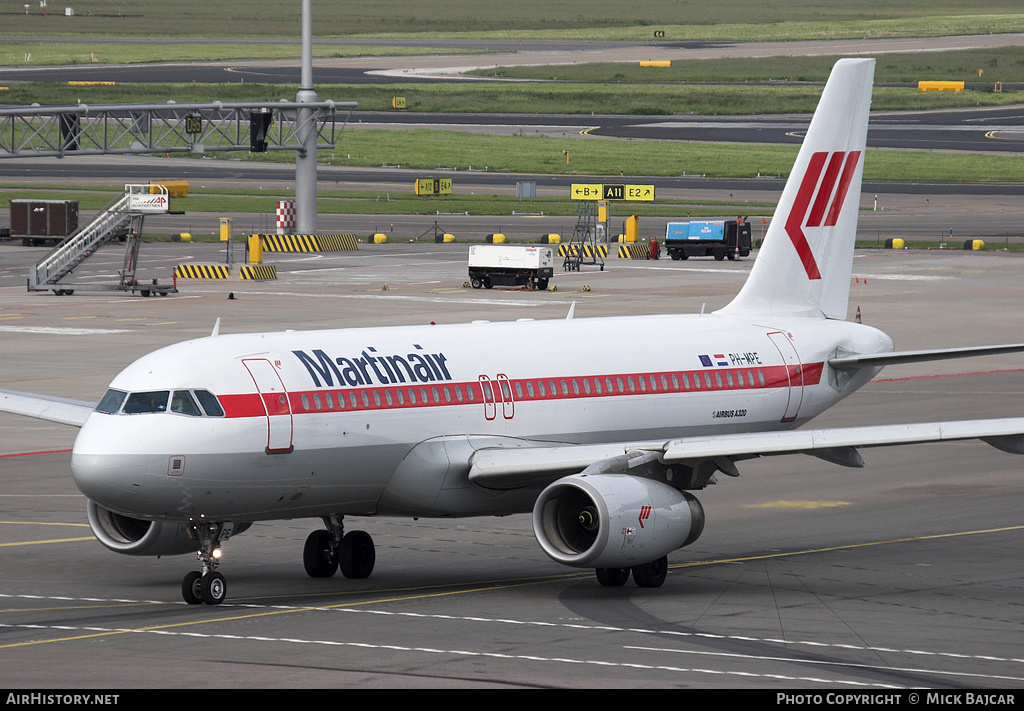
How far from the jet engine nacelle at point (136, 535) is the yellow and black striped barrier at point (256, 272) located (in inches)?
2707

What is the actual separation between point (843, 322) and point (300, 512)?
15.2m

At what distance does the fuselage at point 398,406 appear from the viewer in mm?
25391

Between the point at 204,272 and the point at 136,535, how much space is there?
229ft

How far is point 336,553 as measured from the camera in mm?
29281

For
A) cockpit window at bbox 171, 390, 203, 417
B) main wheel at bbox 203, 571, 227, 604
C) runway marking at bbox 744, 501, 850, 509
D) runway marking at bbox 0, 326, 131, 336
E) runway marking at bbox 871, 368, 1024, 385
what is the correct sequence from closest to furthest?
cockpit window at bbox 171, 390, 203, 417
main wheel at bbox 203, 571, 227, 604
runway marking at bbox 744, 501, 850, 509
runway marking at bbox 871, 368, 1024, 385
runway marking at bbox 0, 326, 131, 336

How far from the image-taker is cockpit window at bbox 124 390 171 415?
25531 millimetres

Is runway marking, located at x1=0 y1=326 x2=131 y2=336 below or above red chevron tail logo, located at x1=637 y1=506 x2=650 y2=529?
below

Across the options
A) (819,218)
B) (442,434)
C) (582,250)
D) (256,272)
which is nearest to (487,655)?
(442,434)

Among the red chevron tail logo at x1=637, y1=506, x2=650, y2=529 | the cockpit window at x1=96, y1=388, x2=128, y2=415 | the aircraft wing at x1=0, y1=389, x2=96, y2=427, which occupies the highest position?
the cockpit window at x1=96, y1=388, x2=128, y2=415

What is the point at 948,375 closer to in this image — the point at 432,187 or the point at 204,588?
the point at 204,588

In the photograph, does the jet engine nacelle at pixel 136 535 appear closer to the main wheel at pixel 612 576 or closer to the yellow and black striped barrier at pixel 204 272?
the main wheel at pixel 612 576

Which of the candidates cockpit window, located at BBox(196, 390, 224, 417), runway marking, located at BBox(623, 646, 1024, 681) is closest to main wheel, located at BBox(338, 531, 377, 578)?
cockpit window, located at BBox(196, 390, 224, 417)

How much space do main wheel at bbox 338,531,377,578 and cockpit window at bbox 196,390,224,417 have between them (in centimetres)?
465

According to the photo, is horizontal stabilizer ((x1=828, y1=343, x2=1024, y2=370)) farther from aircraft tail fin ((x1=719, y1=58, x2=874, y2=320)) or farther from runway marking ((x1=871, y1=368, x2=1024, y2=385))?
runway marking ((x1=871, y1=368, x2=1024, y2=385))
